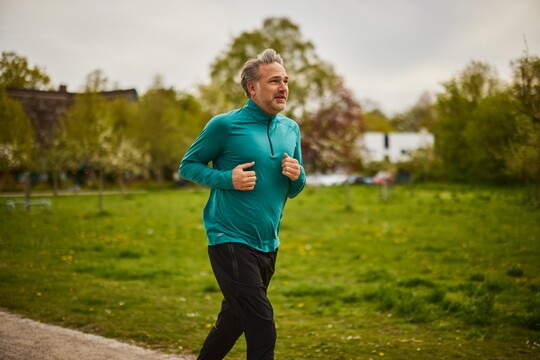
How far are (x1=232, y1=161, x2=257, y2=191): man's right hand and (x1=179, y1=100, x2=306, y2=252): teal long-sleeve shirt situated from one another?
0.05 metres

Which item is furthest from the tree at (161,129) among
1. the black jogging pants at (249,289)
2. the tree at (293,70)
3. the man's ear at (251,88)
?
the black jogging pants at (249,289)

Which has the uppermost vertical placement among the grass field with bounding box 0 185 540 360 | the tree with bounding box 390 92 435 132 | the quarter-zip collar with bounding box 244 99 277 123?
the tree with bounding box 390 92 435 132

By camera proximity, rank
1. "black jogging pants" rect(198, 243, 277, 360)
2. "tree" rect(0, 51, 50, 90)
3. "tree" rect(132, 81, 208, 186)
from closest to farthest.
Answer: "black jogging pants" rect(198, 243, 277, 360), "tree" rect(0, 51, 50, 90), "tree" rect(132, 81, 208, 186)

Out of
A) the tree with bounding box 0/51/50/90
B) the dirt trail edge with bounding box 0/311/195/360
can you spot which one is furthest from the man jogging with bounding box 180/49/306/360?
the tree with bounding box 0/51/50/90

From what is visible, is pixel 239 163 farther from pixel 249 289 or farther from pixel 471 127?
pixel 471 127

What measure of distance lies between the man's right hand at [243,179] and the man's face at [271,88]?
0.53 m

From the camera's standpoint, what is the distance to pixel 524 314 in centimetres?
689

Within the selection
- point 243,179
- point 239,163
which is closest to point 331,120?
point 239,163

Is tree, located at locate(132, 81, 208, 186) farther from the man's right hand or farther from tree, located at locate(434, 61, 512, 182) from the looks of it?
the man's right hand

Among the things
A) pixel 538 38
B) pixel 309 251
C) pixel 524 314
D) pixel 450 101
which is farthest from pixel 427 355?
pixel 450 101

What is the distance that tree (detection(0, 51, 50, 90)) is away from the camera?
13.3 meters

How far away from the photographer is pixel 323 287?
30.8ft

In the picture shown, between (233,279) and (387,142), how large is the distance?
83.7 metres

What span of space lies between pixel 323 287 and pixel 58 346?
197 inches
